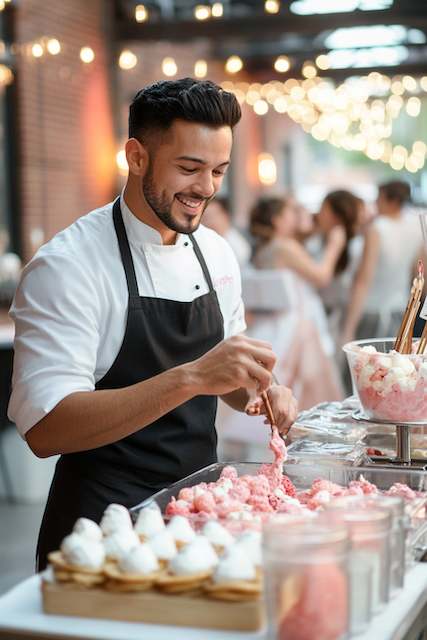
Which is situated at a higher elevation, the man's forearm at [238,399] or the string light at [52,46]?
the string light at [52,46]

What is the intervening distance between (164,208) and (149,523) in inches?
32.5

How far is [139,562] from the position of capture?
58.6 inches

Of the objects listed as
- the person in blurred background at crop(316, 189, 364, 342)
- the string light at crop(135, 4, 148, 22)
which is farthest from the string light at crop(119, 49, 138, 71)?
the person in blurred background at crop(316, 189, 364, 342)

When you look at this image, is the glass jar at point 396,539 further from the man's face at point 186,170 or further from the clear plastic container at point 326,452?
the man's face at point 186,170

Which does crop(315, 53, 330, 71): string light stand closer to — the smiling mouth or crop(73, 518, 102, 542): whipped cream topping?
the smiling mouth

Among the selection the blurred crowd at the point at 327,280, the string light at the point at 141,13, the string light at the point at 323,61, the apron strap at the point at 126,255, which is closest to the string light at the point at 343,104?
the string light at the point at 323,61

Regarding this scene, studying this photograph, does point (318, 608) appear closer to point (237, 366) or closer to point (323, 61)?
point (237, 366)

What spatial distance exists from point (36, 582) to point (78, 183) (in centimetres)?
723

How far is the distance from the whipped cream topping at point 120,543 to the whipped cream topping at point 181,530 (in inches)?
2.3

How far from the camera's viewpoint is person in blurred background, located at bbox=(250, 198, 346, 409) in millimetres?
6754

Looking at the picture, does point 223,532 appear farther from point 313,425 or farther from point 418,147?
point 418,147

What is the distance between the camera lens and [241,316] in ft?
8.81

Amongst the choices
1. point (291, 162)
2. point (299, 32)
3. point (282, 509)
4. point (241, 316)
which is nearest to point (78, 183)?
point (299, 32)

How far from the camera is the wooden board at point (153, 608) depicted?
145 cm
